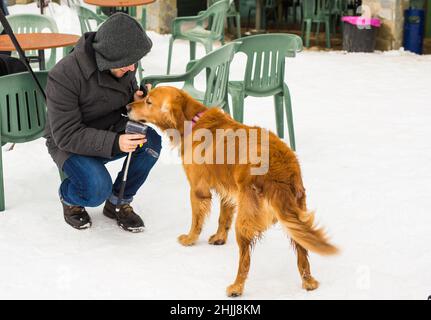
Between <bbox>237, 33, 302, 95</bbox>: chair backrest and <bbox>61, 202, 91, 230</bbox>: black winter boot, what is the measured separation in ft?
5.43

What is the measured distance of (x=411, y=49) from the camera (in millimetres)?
9172

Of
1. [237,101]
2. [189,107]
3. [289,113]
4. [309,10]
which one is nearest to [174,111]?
[189,107]

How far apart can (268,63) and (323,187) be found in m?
1.07

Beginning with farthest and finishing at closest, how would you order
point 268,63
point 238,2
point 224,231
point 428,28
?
1. point 238,2
2. point 428,28
3. point 268,63
4. point 224,231

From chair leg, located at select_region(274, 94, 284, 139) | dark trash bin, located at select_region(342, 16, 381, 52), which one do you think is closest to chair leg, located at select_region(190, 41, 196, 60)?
dark trash bin, located at select_region(342, 16, 381, 52)

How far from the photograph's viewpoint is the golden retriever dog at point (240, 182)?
2.80 meters

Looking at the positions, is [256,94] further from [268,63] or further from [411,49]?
[411,49]

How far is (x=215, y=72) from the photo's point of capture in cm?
439

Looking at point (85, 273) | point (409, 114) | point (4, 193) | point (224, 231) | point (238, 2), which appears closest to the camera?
point (85, 273)

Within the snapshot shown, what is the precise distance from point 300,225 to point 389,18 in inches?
273

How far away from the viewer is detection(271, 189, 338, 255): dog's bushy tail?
8.91 feet

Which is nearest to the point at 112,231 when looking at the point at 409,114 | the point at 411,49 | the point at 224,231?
the point at 224,231

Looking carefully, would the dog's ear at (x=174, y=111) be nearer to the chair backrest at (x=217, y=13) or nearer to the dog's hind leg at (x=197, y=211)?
the dog's hind leg at (x=197, y=211)

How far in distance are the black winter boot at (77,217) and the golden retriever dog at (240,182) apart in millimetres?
601
